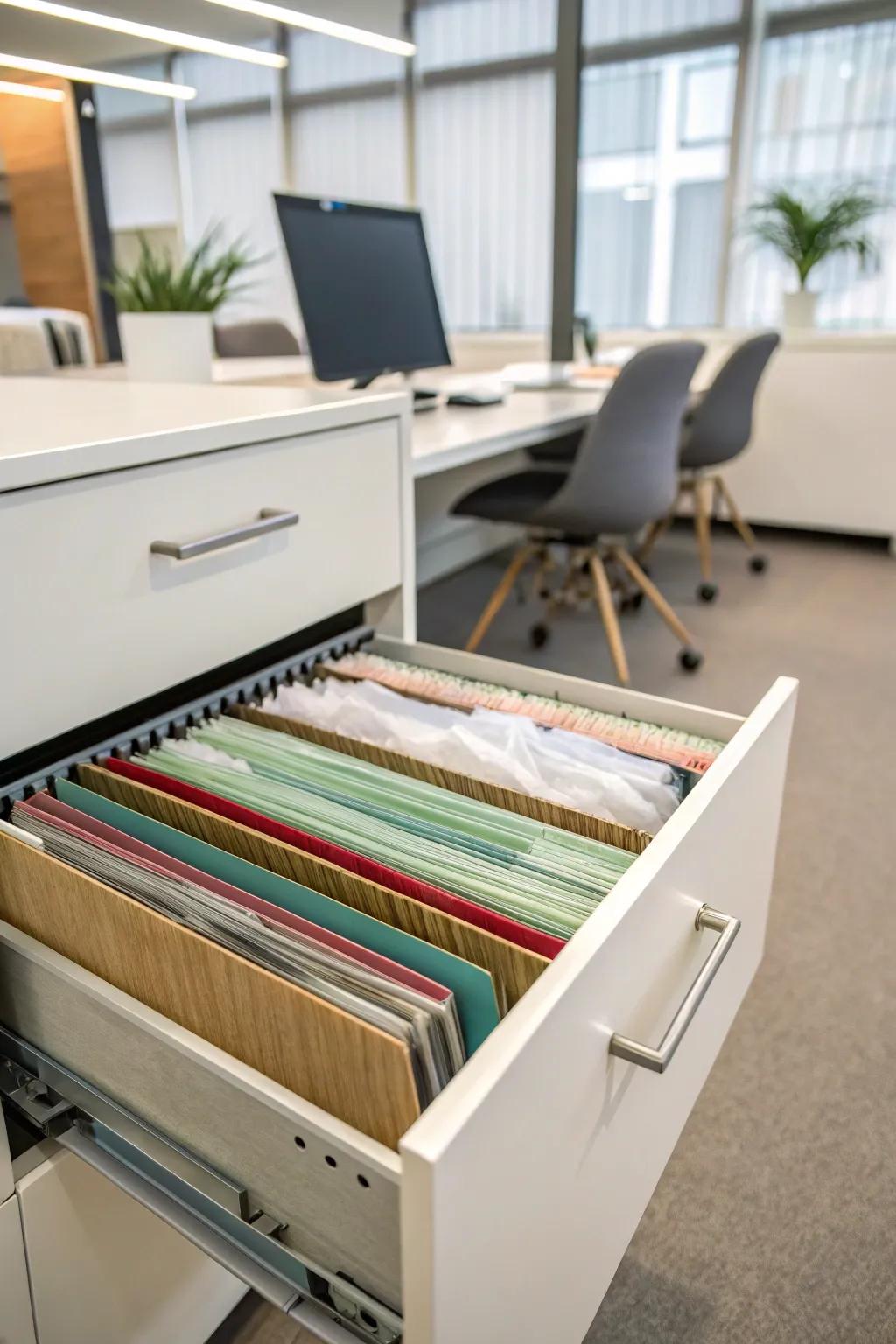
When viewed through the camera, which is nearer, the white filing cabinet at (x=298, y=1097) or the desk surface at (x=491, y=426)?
the white filing cabinet at (x=298, y=1097)

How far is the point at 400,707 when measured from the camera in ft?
2.72

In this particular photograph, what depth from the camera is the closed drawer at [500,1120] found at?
388 millimetres

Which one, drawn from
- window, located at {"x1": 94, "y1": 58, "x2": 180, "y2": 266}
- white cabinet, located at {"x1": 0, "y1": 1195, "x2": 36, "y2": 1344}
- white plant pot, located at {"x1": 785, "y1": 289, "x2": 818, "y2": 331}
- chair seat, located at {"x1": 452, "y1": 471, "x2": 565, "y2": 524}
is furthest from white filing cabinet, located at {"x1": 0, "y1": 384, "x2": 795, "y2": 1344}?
window, located at {"x1": 94, "y1": 58, "x2": 180, "y2": 266}

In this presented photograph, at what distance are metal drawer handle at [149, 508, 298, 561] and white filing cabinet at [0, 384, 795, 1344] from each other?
0.01 meters

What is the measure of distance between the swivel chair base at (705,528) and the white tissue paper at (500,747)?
85.8 inches

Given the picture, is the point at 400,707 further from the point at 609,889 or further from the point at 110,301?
the point at 110,301

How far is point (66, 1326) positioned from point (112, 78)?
5.70 feet

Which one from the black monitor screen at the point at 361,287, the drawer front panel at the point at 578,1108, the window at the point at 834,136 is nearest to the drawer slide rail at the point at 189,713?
the drawer front panel at the point at 578,1108

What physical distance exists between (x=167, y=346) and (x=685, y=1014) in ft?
4.55

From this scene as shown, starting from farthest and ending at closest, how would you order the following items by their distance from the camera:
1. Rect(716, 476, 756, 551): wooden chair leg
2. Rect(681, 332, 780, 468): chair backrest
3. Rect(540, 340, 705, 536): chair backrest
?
Rect(716, 476, 756, 551): wooden chair leg → Rect(681, 332, 780, 468): chair backrest → Rect(540, 340, 705, 536): chair backrest

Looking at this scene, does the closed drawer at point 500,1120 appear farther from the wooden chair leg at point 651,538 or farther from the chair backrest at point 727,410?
the wooden chair leg at point 651,538

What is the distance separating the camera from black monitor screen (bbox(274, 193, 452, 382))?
180cm

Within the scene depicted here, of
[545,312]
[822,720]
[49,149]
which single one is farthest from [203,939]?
[545,312]

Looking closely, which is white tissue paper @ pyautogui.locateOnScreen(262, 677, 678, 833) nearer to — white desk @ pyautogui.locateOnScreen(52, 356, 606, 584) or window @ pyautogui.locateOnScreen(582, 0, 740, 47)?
white desk @ pyautogui.locateOnScreen(52, 356, 606, 584)
